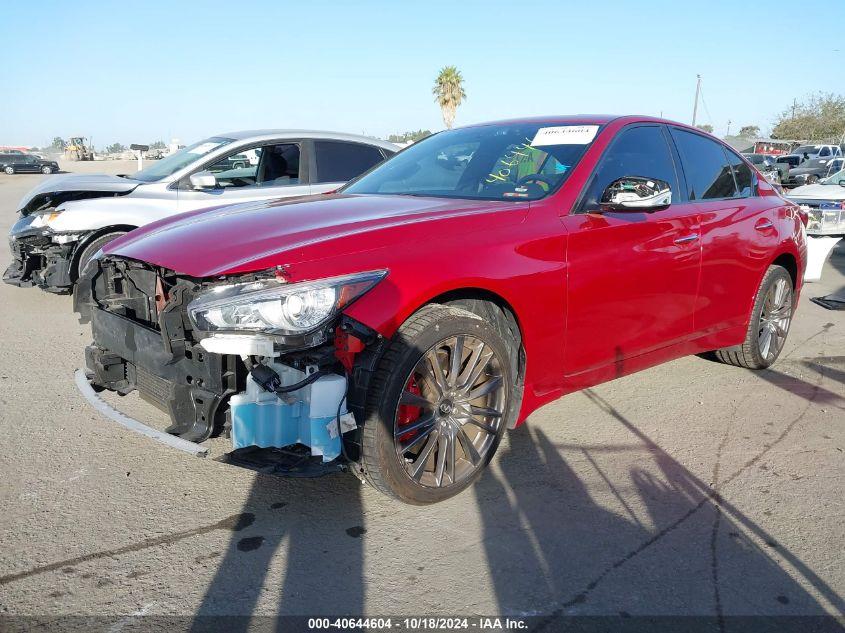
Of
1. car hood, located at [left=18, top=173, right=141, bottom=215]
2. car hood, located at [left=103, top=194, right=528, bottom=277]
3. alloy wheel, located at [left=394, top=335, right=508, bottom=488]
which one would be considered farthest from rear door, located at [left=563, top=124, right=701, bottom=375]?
car hood, located at [left=18, top=173, right=141, bottom=215]

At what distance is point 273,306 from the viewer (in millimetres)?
2723

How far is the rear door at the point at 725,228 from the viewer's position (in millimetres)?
4445

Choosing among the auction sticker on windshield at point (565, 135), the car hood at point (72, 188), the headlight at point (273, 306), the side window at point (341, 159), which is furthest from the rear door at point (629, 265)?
the car hood at point (72, 188)

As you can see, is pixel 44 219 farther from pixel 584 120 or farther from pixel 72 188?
pixel 584 120

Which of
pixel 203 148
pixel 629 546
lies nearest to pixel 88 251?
pixel 203 148

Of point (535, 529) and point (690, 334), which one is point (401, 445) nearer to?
point (535, 529)

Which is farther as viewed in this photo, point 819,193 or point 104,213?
point 819,193

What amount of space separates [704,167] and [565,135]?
1198 mm

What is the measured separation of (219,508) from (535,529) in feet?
4.52

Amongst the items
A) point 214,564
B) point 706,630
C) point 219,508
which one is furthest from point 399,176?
point 706,630

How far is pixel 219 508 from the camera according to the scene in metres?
3.19

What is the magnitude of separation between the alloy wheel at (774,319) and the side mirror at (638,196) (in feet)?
6.44

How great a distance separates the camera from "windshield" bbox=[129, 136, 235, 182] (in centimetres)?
752

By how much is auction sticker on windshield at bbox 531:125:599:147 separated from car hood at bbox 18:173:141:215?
4940mm
